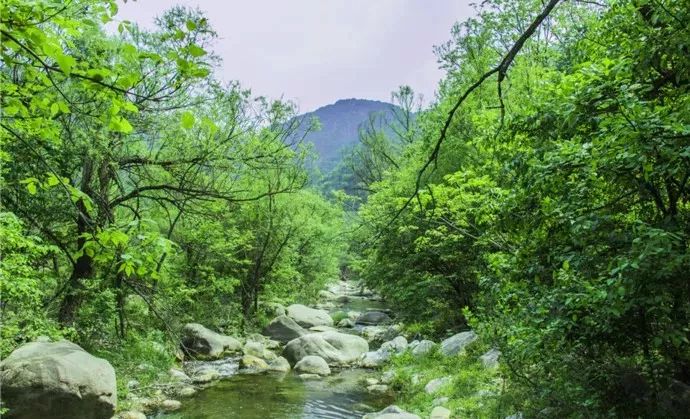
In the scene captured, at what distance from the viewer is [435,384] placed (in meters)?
11.6

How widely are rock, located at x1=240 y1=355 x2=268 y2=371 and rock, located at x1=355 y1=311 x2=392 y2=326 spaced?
10.7m

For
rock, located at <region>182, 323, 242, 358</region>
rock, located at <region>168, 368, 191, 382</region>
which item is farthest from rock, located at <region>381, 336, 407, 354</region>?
rock, located at <region>168, 368, 191, 382</region>

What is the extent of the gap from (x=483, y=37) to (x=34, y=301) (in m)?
15.9

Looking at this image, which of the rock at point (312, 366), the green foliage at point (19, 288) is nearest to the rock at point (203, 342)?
the rock at point (312, 366)

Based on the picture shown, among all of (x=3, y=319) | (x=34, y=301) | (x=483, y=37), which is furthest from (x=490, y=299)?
(x=483, y=37)

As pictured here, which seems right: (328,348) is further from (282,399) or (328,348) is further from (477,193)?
(477,193)

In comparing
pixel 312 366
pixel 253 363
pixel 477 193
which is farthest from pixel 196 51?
pixel 253 363

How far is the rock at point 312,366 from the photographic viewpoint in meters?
15.8

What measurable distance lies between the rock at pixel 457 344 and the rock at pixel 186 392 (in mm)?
6680

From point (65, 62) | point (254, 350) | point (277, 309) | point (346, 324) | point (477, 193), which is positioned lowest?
point (346, 324)

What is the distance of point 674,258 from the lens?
3834 mm

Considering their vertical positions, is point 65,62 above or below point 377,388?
above

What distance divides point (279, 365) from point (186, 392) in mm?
4155

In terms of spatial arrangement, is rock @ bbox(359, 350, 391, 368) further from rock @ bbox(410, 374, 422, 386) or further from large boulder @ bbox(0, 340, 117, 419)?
large boulder @ bbox(0, 340, 117, 419)
